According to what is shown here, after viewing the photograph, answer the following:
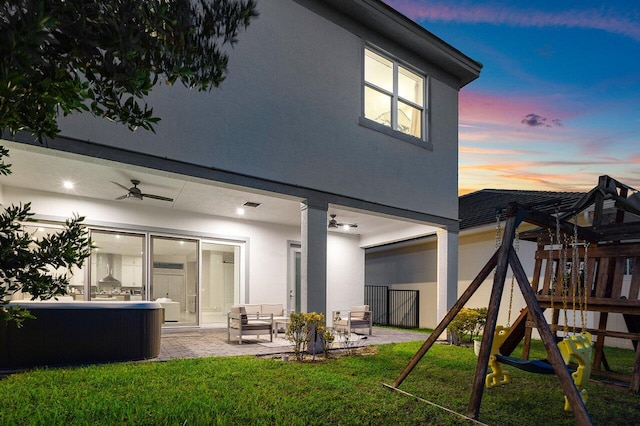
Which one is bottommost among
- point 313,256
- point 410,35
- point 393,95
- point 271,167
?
point 313,256

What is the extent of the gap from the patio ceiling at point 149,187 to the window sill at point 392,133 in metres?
1.89

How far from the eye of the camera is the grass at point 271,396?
4.21 metres

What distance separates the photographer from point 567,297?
651 cm

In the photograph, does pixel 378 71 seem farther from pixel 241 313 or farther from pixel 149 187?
pixel 241 313

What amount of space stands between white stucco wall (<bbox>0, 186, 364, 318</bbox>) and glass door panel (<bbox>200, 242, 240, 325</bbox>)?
0.49 m

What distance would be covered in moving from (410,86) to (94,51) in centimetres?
920

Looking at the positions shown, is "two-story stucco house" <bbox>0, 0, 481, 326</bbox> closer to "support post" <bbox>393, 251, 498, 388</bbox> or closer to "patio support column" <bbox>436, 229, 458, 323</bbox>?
"patio support column" <bbox>436, 229, 458, 323</bbox>

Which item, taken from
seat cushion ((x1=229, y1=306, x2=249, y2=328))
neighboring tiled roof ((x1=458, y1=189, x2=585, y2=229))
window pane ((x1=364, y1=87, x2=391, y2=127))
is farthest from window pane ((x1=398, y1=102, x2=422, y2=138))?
seat cushion ((x1=229, y1=306, x2=249, y2=328))

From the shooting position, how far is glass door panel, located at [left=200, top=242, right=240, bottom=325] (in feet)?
39.2

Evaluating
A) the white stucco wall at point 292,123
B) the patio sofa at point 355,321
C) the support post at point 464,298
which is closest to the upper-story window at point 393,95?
the white stucco wall at point 292,123

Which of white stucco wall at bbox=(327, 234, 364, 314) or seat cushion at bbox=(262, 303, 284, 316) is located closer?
seat cushion at bbox=(262, 303, 284, 316)

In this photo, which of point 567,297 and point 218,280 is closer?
point 567,297

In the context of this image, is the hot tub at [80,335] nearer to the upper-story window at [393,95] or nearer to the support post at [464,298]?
the support post at [464,298]

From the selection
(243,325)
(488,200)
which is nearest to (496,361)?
(243,325)
